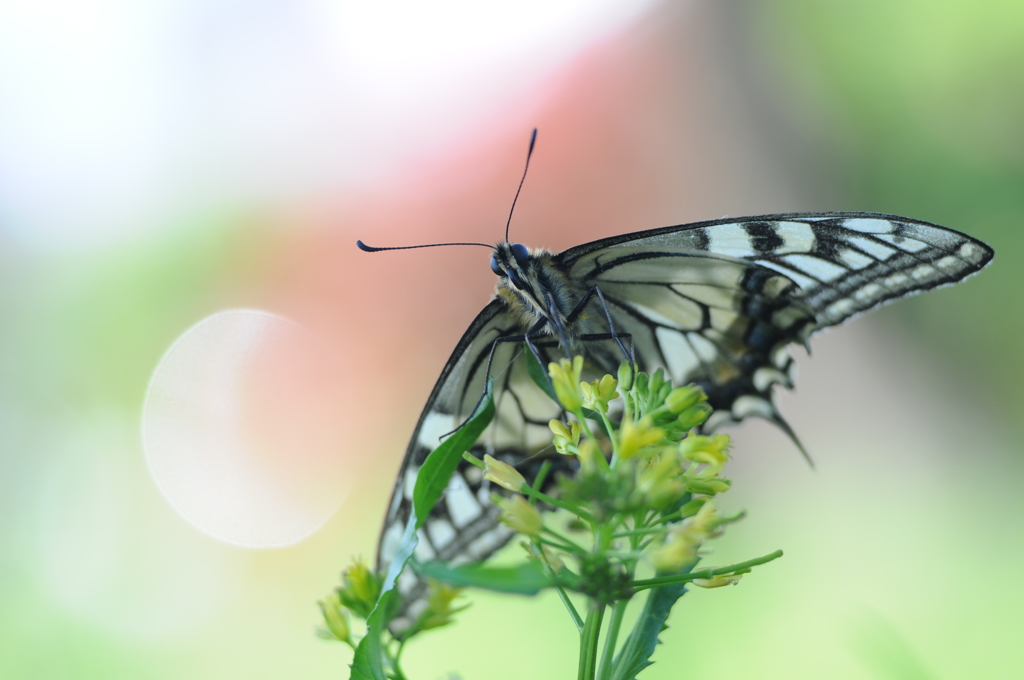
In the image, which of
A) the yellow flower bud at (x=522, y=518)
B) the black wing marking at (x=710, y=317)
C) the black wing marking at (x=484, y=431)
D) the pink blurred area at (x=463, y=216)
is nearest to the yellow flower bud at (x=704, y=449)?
the yellow flower bud at (x=522, y=518)

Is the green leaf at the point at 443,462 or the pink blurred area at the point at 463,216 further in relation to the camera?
the pink blurred area at the point at 463,216

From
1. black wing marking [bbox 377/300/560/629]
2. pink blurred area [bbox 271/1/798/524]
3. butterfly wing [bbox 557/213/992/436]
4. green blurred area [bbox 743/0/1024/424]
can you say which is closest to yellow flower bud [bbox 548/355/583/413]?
black wing marking [bbox 377/300/560/629]

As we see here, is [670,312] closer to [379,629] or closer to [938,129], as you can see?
[379,629]

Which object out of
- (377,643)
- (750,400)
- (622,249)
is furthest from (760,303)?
(377,643)

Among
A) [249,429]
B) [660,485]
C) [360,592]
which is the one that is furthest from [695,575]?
[249,429]

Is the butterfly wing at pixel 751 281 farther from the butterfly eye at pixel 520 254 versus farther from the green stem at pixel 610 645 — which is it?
the green stem at pixel 610 645

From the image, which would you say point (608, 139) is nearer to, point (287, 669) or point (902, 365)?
point (902, 365)

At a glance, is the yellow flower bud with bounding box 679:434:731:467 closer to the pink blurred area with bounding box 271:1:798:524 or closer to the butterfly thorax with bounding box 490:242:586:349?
the butterfly thorax with bounding box 490:242:586:349

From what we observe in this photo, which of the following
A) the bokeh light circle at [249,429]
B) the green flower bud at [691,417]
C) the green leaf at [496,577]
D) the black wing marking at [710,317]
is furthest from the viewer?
the bokeh light circle at [249,429]
